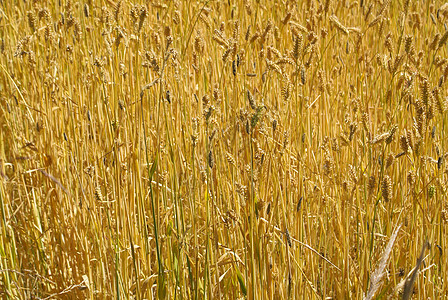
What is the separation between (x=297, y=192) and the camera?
1198 millimetres

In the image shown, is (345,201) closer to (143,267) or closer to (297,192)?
(297,192)

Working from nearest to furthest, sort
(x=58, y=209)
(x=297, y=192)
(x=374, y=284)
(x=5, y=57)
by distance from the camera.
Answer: (x=374, y=284)
(x=297, y=192)
(x=58, y=209)
(x=5, y=57)

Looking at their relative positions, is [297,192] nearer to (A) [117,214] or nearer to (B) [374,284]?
(A) [117,214]

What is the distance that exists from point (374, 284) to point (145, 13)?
30.9 inches

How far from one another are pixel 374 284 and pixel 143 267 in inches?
30.4

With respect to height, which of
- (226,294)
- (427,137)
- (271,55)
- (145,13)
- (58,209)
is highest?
(145,13)

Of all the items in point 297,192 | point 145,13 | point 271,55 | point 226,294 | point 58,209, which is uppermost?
point 145,13

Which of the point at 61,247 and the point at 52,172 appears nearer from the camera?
the point at 61,247

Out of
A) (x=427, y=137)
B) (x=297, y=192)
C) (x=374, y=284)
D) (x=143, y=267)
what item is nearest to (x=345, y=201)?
(x=297, y=192)

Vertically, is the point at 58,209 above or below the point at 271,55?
below

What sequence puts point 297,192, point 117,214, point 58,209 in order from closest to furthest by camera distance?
point 117,214
point 297,192
point 58,209

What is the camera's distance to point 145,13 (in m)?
1.07

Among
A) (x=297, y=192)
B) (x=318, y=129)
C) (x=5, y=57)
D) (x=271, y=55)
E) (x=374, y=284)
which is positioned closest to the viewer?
(x=374, y=284)

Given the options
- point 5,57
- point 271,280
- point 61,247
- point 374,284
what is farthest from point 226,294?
point 5,57
